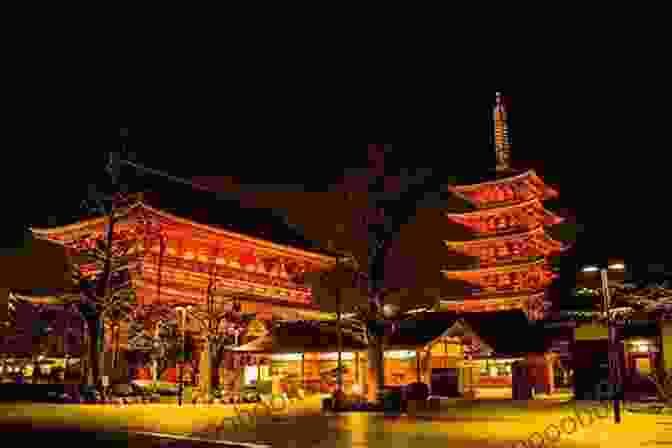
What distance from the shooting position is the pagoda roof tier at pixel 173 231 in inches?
1622

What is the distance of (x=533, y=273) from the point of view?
4850 cm

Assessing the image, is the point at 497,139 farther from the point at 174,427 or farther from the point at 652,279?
the point at 174,427

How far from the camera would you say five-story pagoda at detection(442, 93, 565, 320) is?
48406 mm

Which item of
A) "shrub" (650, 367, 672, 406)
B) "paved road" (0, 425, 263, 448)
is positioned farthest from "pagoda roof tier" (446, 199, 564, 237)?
"paved road" (0, 425, 263, 448)

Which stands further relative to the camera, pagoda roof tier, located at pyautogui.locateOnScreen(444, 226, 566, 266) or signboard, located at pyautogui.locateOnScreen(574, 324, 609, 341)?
pagoda roof tier, located at pyautogui.locateOnScreen(444, 226, 566, 266)

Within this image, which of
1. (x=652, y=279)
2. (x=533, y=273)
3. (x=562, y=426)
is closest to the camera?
(x=562, y=426)

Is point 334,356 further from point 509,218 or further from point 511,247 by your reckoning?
point 509,218

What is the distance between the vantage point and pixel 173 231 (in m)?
44.6

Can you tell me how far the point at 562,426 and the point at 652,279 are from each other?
14.7 meters


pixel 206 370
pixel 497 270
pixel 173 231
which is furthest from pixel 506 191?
pixel 206 370

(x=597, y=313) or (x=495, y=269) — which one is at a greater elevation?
(x=495, y=269)

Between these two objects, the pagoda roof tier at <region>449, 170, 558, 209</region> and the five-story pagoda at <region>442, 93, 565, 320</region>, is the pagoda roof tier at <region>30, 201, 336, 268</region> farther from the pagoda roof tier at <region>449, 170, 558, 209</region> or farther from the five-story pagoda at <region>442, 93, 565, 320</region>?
the pagoda roof tier at <region>449, 170, 558, 209</region>

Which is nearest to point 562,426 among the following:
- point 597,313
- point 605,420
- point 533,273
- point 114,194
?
point 605,420

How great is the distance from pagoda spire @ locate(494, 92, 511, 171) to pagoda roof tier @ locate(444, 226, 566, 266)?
252 inches
